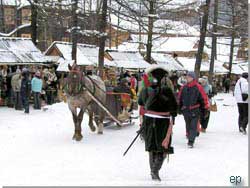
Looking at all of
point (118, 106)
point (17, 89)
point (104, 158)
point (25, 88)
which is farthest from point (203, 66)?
point (104, 158)

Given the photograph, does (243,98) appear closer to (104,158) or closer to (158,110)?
(104,158)

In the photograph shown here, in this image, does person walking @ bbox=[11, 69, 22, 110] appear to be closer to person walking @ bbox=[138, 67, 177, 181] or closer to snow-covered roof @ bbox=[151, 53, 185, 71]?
person walking @ bbox=[138, 67, 177, 181]

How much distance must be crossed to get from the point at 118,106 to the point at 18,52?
1014 cm

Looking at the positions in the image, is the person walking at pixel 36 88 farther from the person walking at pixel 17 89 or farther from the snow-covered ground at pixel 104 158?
the snow-covered ground at pixel 104 158

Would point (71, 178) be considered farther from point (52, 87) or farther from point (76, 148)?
point (52, 87)

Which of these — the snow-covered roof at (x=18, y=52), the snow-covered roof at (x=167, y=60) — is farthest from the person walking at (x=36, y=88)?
the snow-covered roof at (x=167, y=60)

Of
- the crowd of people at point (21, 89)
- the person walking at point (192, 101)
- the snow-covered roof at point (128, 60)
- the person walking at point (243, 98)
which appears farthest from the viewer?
the snow-covered roof at point (128, 60)

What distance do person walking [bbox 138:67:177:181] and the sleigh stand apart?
7.08 metres

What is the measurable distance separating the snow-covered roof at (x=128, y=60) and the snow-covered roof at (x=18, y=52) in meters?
9.49

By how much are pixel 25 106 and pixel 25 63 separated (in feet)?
16.5

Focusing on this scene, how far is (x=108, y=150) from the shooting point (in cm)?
1187

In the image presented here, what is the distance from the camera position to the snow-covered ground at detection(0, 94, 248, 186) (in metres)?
8.91

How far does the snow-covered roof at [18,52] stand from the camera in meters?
23.7

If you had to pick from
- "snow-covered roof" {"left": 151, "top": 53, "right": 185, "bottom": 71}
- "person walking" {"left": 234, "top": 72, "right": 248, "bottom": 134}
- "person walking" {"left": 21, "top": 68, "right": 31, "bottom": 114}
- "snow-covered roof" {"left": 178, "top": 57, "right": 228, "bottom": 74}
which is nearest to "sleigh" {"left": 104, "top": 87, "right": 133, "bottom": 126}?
"person walking" {"left": 234, "top": 72, "right": 248, "bottom": 134}
